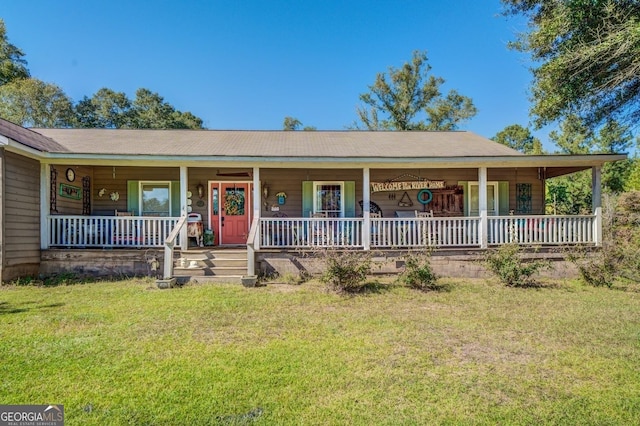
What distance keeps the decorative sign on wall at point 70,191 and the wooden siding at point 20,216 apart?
0.77 meters

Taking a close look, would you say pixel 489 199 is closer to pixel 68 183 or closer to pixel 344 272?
pixel 344 272

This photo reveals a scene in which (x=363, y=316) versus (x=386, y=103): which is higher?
A: (x=386, y=103)

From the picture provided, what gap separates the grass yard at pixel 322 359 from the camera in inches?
103

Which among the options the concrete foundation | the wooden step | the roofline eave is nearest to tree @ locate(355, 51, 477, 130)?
the roofline eave

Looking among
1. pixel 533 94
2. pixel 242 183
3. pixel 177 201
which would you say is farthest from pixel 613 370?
pixel 177 201

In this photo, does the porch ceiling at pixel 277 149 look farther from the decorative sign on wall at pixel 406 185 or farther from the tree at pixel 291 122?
the tree at pixel 291 122

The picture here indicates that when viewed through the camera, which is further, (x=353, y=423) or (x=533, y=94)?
(x=533, y=94)

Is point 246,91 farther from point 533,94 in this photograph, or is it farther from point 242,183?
point 533,94

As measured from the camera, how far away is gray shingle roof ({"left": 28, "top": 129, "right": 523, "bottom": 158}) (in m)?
8.95

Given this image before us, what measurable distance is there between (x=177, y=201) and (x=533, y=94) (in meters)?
10.4

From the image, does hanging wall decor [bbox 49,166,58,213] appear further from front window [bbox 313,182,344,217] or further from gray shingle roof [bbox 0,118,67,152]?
front window [bbox 313,182,344,217]

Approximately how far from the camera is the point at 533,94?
28.0ft

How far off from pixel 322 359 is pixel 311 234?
16.2ft

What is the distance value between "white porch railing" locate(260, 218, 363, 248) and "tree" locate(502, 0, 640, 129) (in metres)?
5.61
